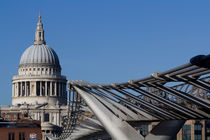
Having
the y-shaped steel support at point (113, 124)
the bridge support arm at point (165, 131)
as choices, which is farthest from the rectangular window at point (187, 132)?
the bridge support arm at point (165, 131)

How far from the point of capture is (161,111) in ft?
110

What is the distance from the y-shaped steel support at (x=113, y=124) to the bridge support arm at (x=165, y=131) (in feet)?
2.37

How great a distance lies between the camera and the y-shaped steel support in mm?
36406

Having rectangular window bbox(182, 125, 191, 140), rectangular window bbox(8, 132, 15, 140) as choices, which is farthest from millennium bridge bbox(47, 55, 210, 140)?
rectangular window bbox(8, 132, 15, 140)

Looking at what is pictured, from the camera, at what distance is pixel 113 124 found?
126 feet

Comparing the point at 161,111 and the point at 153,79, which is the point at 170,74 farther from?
the point at 161,111

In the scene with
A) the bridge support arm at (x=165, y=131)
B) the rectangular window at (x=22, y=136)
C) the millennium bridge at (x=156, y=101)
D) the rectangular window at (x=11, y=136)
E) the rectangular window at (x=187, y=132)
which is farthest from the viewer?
the rectangular window at (x=22, y=136)

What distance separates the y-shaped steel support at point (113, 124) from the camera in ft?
119

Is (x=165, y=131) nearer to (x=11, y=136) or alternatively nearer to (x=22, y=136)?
(x=11, y=136)

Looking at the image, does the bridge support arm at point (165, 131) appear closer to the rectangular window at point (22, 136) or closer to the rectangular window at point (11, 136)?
the rectangular window at point (11, 136)

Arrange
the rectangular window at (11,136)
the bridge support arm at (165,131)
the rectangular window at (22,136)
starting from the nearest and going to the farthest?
the bridge support arm at (165,131) → the rectangular window at (11,136) → the rectangular window at (22,136)

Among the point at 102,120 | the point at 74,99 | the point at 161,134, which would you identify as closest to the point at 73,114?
the point at 74,99

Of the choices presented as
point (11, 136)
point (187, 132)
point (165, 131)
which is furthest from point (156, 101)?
point (11, 136)

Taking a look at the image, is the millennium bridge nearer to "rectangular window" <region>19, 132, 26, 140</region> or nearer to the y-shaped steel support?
the y-shaped steel support
